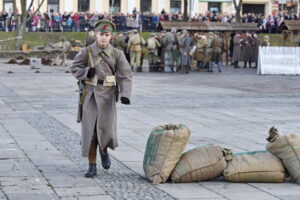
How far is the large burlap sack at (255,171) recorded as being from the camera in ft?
30.1

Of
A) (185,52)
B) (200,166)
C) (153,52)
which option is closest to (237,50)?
(185,52)

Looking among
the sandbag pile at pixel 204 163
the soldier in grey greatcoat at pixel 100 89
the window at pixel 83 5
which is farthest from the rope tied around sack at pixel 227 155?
the window at pixel 83 5

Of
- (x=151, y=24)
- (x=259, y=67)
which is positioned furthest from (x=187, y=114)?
(x=151, y=24)

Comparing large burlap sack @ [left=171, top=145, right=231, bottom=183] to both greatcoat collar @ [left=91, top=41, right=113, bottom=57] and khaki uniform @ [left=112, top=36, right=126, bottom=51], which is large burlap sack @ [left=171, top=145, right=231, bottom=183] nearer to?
greatcoat collar @ [left=91, top=41, right=113, bottom=57]

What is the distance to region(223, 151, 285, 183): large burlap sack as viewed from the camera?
30.1 feet

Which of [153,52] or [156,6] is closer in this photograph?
[153,52]

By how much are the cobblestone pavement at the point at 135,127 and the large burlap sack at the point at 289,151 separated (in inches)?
5.9

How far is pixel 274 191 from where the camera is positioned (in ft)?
28.5

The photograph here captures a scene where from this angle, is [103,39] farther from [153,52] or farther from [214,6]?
[214,6]

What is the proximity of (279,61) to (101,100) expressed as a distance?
2229cm

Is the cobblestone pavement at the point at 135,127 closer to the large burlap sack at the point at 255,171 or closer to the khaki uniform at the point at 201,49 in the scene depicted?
the large burlap sack at the point at 255,171

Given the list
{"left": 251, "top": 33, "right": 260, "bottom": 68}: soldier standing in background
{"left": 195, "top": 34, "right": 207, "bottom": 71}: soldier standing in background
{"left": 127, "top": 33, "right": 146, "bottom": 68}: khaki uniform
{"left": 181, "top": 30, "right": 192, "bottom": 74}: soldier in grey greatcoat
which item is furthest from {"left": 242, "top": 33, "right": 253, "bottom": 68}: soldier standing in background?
{"left": 127, "top": 33, "right": 146, "bottom": 68}: khaki uniform

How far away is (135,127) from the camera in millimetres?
14070

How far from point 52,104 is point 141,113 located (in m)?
2.52
